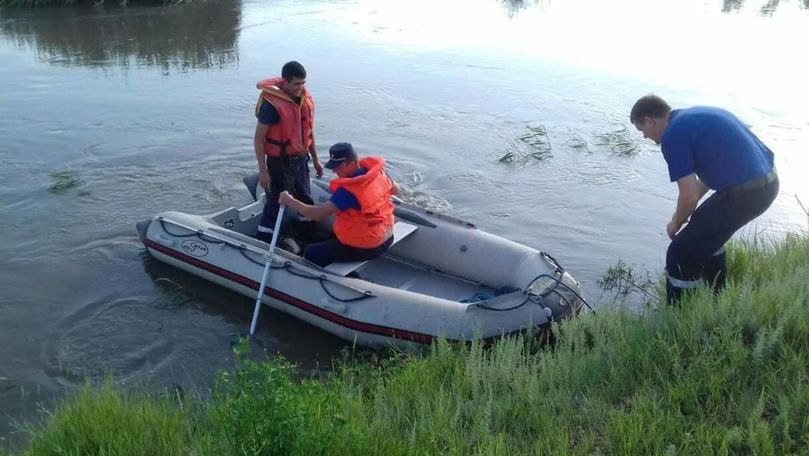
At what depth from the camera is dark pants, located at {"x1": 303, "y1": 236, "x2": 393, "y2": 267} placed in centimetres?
566

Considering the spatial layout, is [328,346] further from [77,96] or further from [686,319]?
[77,96]

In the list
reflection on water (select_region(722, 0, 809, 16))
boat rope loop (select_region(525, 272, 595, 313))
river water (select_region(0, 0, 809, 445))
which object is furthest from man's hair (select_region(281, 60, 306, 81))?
reflection on water (select_region(722, 0, 809, 16))

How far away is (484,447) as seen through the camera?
3.14 m

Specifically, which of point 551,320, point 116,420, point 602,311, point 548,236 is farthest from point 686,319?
point 548,236

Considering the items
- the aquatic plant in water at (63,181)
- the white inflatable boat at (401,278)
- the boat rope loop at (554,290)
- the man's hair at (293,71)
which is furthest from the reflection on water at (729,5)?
the boat rope loop at (554,290)

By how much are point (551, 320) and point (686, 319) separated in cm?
121

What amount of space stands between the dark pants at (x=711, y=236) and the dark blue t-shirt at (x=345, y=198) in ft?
6.98

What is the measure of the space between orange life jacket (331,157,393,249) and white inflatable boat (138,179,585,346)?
26 cm

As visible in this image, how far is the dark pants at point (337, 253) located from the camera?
18.6 ft

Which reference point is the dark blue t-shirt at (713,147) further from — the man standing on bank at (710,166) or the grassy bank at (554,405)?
the grassy bank at (554,405)

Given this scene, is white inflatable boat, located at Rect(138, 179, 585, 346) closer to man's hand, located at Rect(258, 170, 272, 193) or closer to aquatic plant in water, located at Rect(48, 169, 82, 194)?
man's hand, located at Rect(258, 170, 272, 193)

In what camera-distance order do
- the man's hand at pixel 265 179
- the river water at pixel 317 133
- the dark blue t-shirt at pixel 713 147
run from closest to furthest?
the dark blue t-shirt at pixel 713 147
the river water at pixel 317 133
the man's hand at pixel 265 179

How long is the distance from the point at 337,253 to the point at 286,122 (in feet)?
3.67

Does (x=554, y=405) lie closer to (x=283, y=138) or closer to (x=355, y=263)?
(x=355, y=263)
